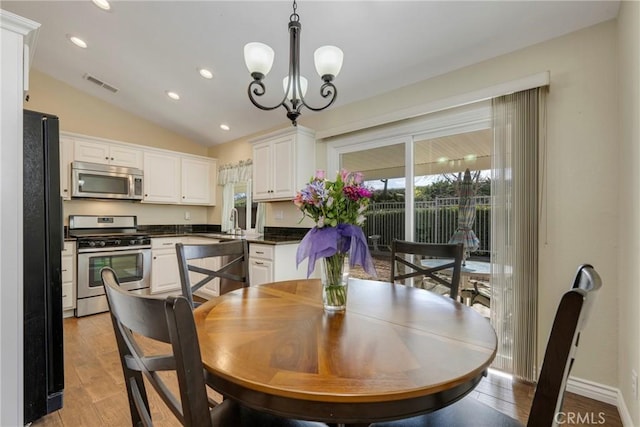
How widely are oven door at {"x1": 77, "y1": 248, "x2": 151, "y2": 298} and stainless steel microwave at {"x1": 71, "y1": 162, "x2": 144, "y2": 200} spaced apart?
Answer: 0.82 metres

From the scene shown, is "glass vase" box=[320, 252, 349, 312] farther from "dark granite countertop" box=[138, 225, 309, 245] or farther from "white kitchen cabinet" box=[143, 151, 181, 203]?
"white kitchen cabinet" box=[143, 151, 181, 203]

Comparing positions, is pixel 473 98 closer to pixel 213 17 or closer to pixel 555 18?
pixel 555 18

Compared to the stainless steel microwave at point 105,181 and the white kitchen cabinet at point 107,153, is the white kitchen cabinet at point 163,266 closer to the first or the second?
the stainless steel microwave at point 105,181

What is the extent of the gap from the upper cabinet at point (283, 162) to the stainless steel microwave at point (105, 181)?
6.01 ft

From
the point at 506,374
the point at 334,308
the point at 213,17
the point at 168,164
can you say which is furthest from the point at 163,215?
the point at 506,374

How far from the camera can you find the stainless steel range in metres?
3.53

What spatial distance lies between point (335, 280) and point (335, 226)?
24 cm

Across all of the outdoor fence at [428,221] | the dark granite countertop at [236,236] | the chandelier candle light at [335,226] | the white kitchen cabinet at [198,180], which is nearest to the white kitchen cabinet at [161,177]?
the white kitchen cabinet at [198,180]

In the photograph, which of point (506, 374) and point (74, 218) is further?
point (74, 218)

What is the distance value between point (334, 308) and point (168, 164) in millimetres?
4364

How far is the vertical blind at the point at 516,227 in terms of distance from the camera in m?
2.09

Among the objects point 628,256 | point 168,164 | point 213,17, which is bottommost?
point 628,256

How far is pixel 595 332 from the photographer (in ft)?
6.28

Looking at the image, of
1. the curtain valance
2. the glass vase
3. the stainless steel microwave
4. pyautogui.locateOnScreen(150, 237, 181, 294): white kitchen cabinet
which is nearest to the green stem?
the glass vase
